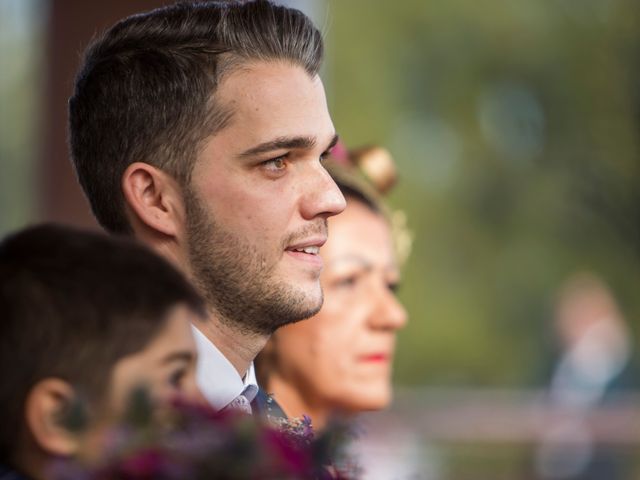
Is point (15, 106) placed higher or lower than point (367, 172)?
higher

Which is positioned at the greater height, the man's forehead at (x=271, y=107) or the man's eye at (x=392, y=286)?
the man's eye at (x=392, y=286)

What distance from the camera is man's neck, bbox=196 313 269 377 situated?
8.00 ft

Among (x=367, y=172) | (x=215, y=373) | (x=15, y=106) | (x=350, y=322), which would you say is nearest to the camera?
(x=215, y=373)

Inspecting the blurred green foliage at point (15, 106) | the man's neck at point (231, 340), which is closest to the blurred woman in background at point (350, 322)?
the man's neck at point (231, 340)

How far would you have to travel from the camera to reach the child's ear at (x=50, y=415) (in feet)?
5.53

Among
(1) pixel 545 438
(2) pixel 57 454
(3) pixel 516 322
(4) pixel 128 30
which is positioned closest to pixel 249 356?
(4) pixel 128 30

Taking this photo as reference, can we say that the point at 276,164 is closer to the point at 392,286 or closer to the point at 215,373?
the point at 215,373

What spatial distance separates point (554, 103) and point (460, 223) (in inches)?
77.4

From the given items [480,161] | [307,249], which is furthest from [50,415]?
[480,161]

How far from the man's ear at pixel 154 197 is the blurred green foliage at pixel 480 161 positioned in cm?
1653

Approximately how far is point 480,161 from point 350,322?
1644 cm

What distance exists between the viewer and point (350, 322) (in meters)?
3.79

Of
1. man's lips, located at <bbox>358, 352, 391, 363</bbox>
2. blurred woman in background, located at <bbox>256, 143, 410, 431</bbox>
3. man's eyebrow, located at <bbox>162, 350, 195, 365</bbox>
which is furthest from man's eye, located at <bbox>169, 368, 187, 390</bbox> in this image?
man's lips, located at <bbox>358, 352, 391, 363</bbox>

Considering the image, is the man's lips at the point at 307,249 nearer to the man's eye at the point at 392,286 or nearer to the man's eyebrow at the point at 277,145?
the man's eyebrow at the point at 277,145
